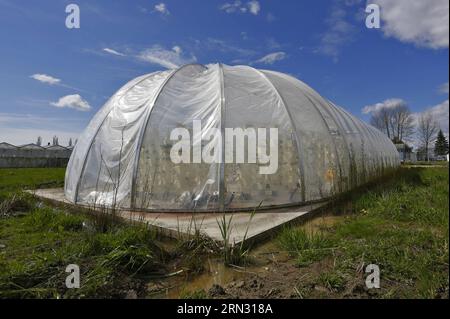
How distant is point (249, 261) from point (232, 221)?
140 centimetres

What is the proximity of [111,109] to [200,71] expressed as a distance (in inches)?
93.5

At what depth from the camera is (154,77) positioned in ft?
22.4

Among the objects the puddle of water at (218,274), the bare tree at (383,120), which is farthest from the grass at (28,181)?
the bare tree at (383,120)

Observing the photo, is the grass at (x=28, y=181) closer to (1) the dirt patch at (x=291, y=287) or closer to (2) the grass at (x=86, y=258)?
(2) the grass at (x=86, y=258)

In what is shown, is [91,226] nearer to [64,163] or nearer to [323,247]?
[323,247]

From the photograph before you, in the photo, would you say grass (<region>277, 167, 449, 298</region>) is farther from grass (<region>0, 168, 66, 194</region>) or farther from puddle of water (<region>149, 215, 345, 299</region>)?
grass (<region>0, 168, 66, 194</region>)

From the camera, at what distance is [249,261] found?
2996mm

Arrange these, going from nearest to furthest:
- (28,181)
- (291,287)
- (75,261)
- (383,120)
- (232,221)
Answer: (291,287)
(75,261)
(232,221)
(28,181)
(383,120)

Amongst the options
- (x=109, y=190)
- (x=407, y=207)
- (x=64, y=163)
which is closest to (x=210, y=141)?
(x=109, y=190)

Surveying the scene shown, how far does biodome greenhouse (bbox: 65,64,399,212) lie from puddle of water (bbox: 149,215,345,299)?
71.7 inches

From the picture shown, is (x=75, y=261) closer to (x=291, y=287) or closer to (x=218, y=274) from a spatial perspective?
(x=218, y=274)

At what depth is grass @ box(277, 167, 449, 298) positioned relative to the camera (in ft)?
7.22

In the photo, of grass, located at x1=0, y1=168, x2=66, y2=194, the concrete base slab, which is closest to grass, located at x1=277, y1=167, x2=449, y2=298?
the concrete base slab

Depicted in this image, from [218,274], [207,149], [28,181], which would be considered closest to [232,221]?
[207,149]
